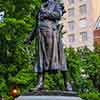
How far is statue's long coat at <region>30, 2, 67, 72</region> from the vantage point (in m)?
13.2

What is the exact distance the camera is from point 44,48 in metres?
13.3

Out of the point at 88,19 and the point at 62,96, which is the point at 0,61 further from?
the point at 88,19

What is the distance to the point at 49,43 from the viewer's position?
13289 millimetres

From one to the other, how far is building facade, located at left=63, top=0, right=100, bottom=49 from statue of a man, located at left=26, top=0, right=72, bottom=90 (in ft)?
171

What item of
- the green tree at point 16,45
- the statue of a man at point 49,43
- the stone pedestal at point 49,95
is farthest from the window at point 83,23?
the stone pedestal at point 49,95

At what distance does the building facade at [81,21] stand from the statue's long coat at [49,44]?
52.2 meters

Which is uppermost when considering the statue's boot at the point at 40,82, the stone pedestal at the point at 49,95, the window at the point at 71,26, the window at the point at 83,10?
the window at the point at 83,10

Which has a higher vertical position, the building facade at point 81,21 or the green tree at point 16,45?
the building facade at point 81,21

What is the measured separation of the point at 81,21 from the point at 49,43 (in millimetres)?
57851

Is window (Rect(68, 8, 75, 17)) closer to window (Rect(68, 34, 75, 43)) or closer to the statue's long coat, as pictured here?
window (Rect(68, 34, 75, 43))

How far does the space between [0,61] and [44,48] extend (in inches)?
554

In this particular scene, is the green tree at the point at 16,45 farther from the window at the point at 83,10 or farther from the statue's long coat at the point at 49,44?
the window at the point at 83,10

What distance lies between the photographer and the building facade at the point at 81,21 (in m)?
67.7

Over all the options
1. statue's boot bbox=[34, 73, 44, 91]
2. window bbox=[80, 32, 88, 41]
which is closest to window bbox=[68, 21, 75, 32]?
window bbox=[80, 32, 88, 41]
